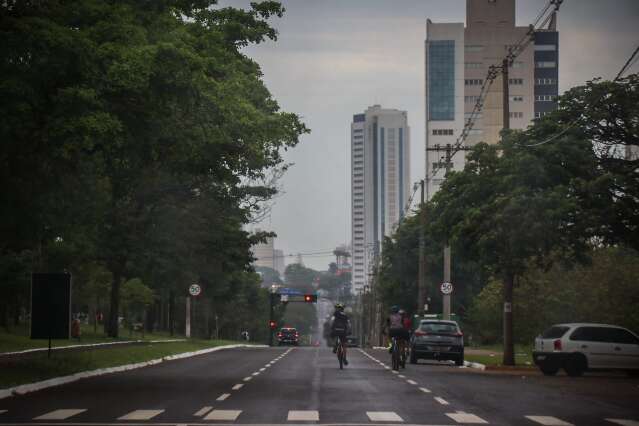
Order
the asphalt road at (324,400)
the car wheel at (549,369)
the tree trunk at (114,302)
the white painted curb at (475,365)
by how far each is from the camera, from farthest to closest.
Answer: the tree trunk at (114,302) → the white painted curb at (475,365) → the car wheel at (549,369) → the asphalt road at (324,400)

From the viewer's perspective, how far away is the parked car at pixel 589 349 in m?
31.4

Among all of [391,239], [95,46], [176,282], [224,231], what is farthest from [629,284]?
[391,239]

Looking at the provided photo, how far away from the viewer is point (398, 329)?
1309 inches

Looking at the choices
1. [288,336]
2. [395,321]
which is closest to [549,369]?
[395,321]

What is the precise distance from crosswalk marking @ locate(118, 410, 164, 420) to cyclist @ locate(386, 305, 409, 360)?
54.3 feet

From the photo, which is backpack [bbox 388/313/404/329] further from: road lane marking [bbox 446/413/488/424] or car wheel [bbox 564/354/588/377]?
road lane marking [bbox 446/413/488/424]

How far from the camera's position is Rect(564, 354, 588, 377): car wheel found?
31.4 meters

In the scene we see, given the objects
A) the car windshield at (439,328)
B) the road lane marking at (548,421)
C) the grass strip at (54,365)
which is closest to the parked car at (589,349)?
the car windshield at (439,328)

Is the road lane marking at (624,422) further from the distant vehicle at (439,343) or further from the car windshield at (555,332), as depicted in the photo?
the distant vehicle at (439,343)

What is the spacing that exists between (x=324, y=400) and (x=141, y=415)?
4187mm

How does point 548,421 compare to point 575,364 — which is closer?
point 548,421

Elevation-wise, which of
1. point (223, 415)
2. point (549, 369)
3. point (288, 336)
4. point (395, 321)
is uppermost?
point (395, 321)

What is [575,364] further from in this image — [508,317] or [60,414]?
[60,414]

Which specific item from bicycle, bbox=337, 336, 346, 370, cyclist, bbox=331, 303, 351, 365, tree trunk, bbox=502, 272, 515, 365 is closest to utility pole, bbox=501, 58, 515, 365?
tree trunk, bbox=502, 272, 515, 365
